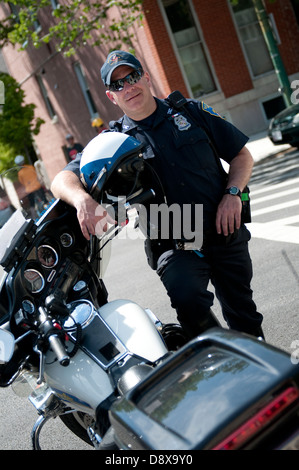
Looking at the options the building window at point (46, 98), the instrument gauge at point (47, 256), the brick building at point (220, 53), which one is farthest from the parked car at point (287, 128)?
the building window at point (46, 98)

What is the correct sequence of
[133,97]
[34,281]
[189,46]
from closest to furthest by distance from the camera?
[34,281] → [133,97] → [189,46]

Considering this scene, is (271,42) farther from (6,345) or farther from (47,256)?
(6,345)

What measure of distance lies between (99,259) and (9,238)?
Result: 21.1 inches

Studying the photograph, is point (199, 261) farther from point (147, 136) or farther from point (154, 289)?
point (154, 289)

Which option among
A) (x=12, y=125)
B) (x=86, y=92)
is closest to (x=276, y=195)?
(x=12, y=125)

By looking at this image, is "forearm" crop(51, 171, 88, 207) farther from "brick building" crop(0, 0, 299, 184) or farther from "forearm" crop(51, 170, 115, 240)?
"brick building" crop(0, 0, 299, 184)

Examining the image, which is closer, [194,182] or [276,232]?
[194,182]

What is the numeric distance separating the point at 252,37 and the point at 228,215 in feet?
57.6

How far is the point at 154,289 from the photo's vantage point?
283 inches

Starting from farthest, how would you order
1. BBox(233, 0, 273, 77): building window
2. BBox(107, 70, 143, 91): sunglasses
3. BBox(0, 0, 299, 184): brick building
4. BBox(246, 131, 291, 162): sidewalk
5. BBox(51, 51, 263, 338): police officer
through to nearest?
BBox(233, 0, 273, 77): building window
BBox(0, 0, 299, 184): brick building
BBox(246, 131, 291, 162): sidewalk
BBox(107, 70, 143, 91): sunglasses
BBox(51, 51, 263, 338): police officer

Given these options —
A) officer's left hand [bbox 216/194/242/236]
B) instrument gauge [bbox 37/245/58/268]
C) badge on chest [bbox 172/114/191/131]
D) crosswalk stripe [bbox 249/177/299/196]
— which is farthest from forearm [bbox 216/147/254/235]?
crosswalk stripe [bbox 249/177/299/196]

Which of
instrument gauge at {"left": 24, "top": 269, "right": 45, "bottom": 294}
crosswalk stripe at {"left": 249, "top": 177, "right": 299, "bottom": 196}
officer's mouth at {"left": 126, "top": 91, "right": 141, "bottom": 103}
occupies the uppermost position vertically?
officer's mouth at {"left": 126, "top": 91, "right": 141, "bottom": 103}

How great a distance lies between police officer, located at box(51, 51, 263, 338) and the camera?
2.99 m

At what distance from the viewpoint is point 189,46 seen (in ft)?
62.8
